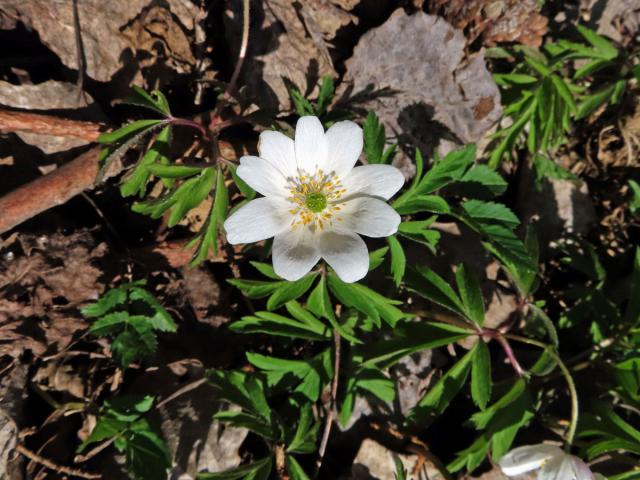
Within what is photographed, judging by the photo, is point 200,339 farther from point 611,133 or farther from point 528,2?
point 611,133

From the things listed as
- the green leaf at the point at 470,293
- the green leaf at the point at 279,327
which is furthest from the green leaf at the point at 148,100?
the green leaf at the point at 470,293

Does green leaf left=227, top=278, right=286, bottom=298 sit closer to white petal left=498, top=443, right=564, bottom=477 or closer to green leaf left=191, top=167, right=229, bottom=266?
green leaf left=191, top=167, right=229, bottom=266

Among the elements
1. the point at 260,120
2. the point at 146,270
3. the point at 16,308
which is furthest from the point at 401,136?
the point at 16,308

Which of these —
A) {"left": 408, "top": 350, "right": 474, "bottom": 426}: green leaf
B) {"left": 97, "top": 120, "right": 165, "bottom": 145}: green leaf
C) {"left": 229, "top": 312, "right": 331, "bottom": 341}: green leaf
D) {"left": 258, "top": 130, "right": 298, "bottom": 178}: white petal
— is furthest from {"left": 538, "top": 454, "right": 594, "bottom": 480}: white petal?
{"left": 97, "top": 120, "right": 165, "bottom": 145}: green leaf

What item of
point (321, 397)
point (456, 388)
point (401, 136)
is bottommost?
point (321, 397)

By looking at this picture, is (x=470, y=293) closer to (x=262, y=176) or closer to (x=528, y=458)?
(x=528, y=458)

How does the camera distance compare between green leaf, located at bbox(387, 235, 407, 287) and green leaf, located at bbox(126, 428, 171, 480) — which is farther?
green leaf, located at bbox(126, 428, 171, 480)
